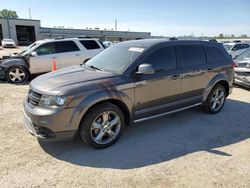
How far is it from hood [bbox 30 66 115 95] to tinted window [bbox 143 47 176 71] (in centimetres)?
88

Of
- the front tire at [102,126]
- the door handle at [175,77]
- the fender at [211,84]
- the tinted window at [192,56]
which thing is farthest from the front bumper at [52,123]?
the fender at [211,84]

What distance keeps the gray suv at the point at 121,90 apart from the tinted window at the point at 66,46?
5.41m

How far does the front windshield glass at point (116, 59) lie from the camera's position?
4320mm

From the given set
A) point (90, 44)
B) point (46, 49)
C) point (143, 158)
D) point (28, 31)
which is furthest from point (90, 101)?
point (28, 31)

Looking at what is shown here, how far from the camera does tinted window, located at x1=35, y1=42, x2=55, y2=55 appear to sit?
959 centimetres

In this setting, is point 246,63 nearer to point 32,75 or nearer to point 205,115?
point 205,115

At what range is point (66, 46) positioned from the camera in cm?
1010

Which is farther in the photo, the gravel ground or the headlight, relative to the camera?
the headlight

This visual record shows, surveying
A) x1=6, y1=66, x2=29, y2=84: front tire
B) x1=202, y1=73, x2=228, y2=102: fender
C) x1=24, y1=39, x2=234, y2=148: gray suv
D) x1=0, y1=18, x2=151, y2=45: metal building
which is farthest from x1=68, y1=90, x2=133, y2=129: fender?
x1=0, y1=18, x2=151, y2=45: metal building

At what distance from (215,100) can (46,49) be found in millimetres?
7011

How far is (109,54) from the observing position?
4926 mm

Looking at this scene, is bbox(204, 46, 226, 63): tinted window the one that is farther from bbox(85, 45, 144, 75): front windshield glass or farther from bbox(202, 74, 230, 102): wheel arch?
Result: bbox(85, 45, 144, 75): front windshield glass

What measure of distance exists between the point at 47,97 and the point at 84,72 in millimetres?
983

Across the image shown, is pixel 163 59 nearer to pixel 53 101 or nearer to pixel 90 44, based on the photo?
pixel 53 101
